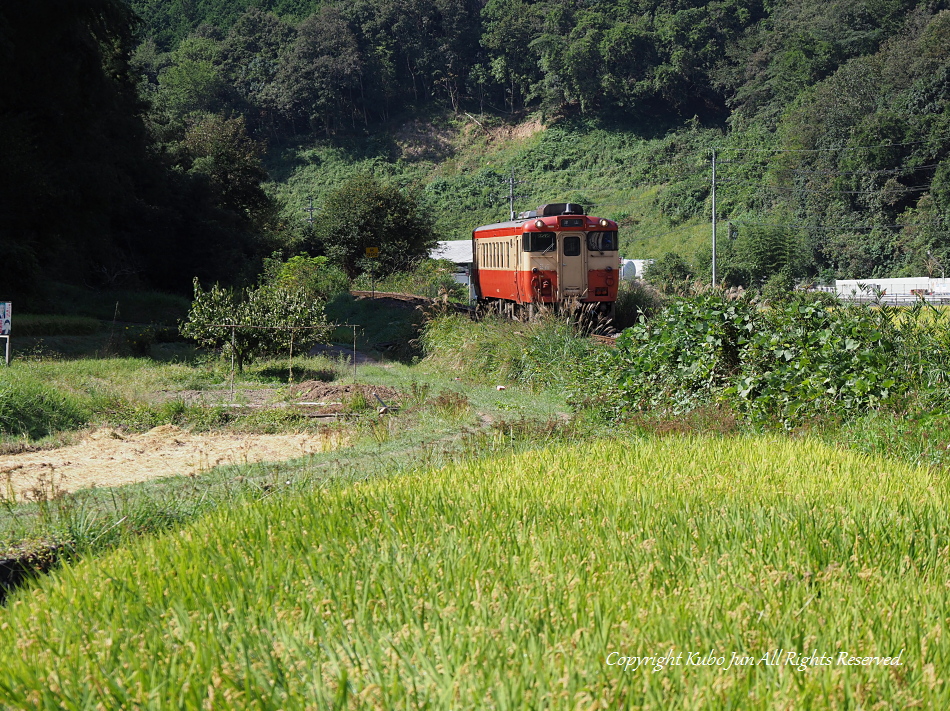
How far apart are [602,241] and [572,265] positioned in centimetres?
111

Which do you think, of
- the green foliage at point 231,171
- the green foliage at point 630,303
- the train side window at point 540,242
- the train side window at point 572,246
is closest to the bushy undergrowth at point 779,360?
the train side window at point 540,242

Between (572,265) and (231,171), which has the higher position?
(231,171)

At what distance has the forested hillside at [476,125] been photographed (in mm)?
29297

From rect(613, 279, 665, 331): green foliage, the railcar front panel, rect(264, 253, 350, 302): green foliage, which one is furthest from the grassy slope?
the railcar front panel

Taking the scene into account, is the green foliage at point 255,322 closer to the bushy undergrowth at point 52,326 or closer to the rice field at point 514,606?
the bushy undergrowth at point 52,326

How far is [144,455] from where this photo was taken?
10578 mm

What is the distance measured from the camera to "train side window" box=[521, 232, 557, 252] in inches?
942

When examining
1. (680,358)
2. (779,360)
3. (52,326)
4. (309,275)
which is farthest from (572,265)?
(309,275)

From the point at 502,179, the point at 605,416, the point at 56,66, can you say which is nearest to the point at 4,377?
the point at 605,416

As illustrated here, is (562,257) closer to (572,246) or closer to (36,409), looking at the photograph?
(572,246)

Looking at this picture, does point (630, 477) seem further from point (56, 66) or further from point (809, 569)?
point (56, 66)

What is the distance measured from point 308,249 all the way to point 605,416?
3978 centimetres

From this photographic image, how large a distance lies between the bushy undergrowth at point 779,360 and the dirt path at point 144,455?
3.64 metres

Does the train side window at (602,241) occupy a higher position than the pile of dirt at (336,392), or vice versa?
the train side window at (602,241)
